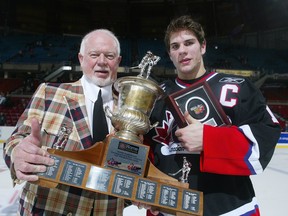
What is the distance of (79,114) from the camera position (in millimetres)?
1169

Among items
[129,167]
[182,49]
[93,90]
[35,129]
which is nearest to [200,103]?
[182,49]

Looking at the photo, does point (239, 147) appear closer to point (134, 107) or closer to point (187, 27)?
point (134, 107)

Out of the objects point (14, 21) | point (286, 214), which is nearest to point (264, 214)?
point (286, 214)

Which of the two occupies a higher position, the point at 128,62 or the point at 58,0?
the point at 58,0

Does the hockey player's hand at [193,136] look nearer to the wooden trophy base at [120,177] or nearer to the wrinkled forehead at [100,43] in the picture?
the wooden trophy base at [120,177]

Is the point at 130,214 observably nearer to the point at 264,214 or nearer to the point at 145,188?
the point at 264,214

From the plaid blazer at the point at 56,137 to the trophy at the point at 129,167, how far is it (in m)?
0.22

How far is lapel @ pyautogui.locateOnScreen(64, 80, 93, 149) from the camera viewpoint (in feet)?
3.71

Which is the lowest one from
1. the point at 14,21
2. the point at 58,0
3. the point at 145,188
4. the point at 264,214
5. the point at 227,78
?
the point at 264,214

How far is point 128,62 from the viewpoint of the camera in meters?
15.0

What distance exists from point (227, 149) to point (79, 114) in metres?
0.60

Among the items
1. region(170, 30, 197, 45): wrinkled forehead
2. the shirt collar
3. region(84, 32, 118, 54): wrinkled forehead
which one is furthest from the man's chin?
region(170, 30, 197, 45): wrinkled forehead

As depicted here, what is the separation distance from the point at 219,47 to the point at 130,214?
1617 cm

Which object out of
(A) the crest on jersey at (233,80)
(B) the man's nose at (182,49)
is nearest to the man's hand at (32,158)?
(B) the man's nose at (182,49)
